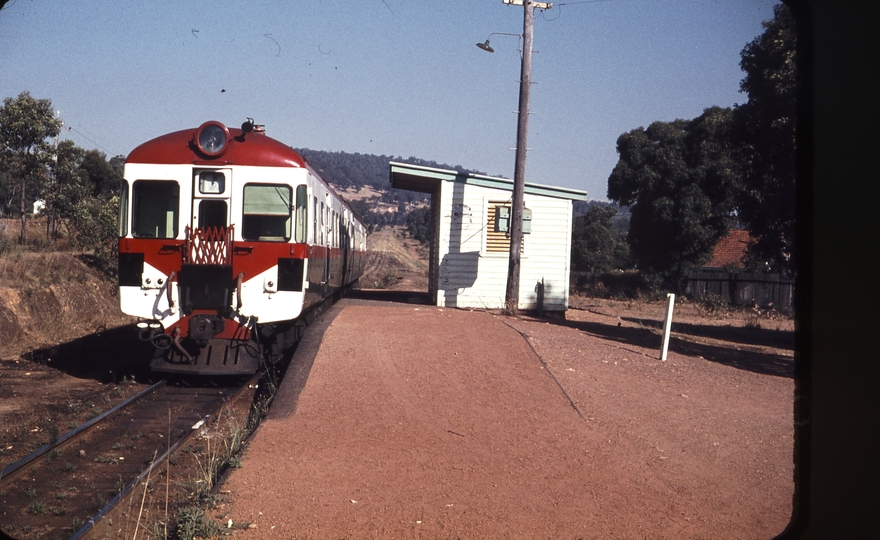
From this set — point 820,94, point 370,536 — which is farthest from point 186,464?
point 820,94

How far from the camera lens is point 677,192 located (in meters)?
34.5

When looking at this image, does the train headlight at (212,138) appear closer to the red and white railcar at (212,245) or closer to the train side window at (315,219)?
the red and white railcar at (212,245)

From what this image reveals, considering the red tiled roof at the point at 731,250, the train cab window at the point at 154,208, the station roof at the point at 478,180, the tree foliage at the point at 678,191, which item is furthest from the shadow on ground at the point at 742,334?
the red tiled roof at the point at 731,250

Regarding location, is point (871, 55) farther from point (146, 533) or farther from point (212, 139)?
point (212, 139)

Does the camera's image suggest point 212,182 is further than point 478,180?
No

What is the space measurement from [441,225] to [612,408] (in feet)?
36.4

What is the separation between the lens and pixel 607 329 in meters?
17.3

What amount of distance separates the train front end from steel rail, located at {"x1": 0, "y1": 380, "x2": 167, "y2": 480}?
0.84 m

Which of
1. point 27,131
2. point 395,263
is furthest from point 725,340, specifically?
point 395,263

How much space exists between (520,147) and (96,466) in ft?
42.7

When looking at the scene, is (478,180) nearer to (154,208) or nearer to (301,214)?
(301,214)

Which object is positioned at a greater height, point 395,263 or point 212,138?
point 212,138

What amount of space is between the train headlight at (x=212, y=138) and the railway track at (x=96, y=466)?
332 centimetres

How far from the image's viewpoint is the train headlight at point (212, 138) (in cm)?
1037
